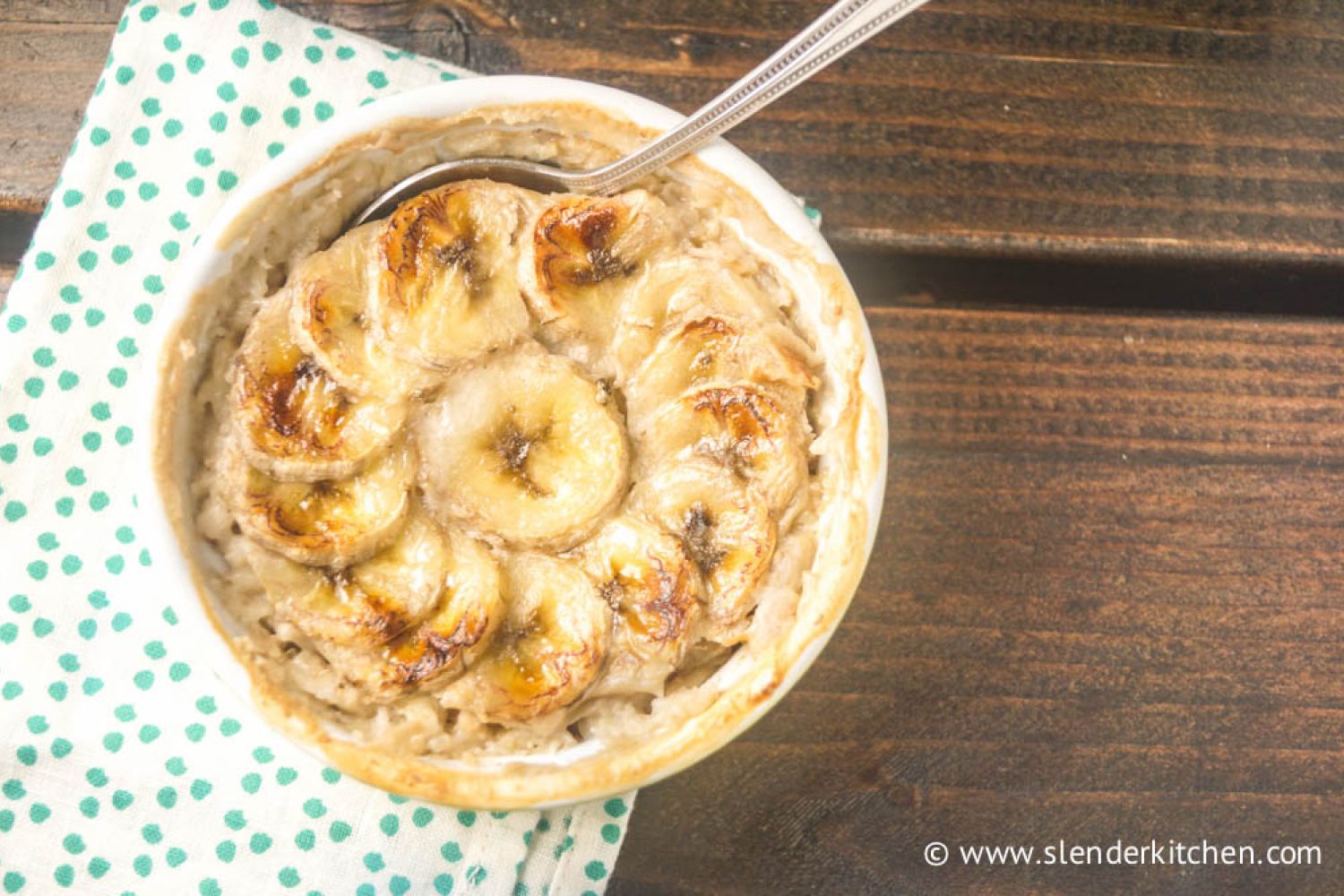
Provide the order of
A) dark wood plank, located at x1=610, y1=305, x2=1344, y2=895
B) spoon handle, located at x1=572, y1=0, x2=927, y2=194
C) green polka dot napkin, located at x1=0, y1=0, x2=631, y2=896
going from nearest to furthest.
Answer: spoon handle, located at x1=572, y1=0, x2=927, y2=194 → green polka dot napkin, located at x1=0, y1=0, x2=631, y2=896 → dark wood plank, located at x1=610, y1=305, x2=1344, y2=895

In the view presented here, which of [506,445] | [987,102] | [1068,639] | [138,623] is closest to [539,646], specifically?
[506,445]

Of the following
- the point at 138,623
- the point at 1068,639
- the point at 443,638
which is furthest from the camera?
the point at 1068,639

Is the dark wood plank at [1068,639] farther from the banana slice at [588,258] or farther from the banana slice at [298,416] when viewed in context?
the banana slice at [298,416]

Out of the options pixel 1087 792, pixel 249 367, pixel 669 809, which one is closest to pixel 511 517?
pixel 249 367

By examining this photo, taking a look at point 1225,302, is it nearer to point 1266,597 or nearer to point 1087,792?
point 1266,597

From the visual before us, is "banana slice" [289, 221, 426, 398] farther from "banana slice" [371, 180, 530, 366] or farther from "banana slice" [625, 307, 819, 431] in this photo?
"banana slice" [625, 307, 819, 431]

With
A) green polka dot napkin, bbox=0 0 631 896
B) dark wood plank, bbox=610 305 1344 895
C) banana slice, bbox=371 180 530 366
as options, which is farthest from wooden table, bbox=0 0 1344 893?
banana slice, bbox=371 180 530 366

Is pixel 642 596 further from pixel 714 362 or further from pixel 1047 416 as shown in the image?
pixel 1047 416
